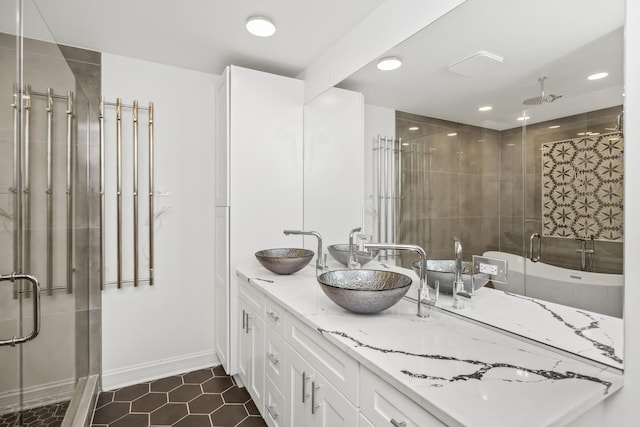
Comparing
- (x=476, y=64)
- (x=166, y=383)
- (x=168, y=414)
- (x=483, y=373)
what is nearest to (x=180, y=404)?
(x=168, y=414)

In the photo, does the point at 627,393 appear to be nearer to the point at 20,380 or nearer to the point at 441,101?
the point at 441,101

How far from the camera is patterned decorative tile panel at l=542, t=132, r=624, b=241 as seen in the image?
99 cm

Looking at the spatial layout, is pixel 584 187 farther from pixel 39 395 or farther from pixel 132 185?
pixel 132 185

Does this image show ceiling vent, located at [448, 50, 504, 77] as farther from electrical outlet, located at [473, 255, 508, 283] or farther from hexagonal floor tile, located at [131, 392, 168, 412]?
hexagonal floor tile, located at [131, 392, 168, 412]

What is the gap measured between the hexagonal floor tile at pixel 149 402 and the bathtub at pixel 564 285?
2193 millimetres

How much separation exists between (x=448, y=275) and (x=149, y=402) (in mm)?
2099

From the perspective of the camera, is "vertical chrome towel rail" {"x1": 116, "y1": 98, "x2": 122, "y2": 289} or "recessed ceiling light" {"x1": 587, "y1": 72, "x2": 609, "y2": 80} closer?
"recessed ceiling light" {"x1": 587, "y1": 72, "x2": 609, "y2": 80}

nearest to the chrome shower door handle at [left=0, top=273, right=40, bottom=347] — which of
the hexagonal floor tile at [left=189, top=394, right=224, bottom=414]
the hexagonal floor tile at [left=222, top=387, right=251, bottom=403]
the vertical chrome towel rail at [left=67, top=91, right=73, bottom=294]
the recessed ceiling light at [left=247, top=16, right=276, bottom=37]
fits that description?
the vertical chrome towel rail at [left=67, top=91, right=73, bottom=294]

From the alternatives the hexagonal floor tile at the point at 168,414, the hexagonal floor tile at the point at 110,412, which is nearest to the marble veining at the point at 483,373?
the hexagonal floor tile at the point at 168,414

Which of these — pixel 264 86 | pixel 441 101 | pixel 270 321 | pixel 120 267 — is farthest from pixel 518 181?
pixel 120 267

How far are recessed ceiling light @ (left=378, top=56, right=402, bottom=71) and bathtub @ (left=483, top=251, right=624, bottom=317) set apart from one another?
108 cm

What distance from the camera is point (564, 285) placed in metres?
1.15

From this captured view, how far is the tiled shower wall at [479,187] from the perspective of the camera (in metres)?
1.13

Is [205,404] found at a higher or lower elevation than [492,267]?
lower
